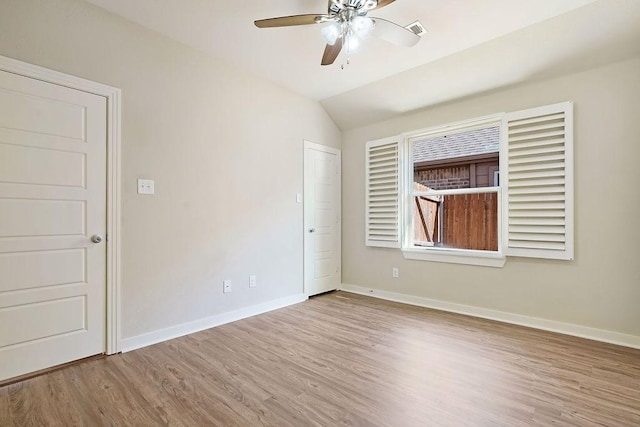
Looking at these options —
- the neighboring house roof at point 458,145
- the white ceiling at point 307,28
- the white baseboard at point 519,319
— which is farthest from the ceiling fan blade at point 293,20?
the white baseboard at point 519,319

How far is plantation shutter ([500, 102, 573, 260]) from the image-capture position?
2834 millimetres

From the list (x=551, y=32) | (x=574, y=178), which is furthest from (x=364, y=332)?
(x=551, y=32)

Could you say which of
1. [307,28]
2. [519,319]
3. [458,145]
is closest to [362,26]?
[307,28]

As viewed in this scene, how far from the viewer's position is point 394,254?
4.09m

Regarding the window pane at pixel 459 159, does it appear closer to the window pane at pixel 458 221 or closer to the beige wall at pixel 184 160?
the window pane at pixel 458 221

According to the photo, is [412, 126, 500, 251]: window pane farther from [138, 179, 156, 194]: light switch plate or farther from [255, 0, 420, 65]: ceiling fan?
[138, 179, 156, 194]: light switch plate

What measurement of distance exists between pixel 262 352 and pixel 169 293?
1.03 meters

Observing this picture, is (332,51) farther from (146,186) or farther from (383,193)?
(383,193)

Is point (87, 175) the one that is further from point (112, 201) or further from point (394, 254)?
point (394, 254)

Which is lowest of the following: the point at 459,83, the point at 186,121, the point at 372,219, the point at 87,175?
the point at 372,219

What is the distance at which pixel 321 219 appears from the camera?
Answer: 433 cm

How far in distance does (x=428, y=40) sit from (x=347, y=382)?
289cm

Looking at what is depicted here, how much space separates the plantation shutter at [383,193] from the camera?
4.05 metres

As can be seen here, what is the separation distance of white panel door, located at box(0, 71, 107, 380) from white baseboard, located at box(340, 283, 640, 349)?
125 inches
